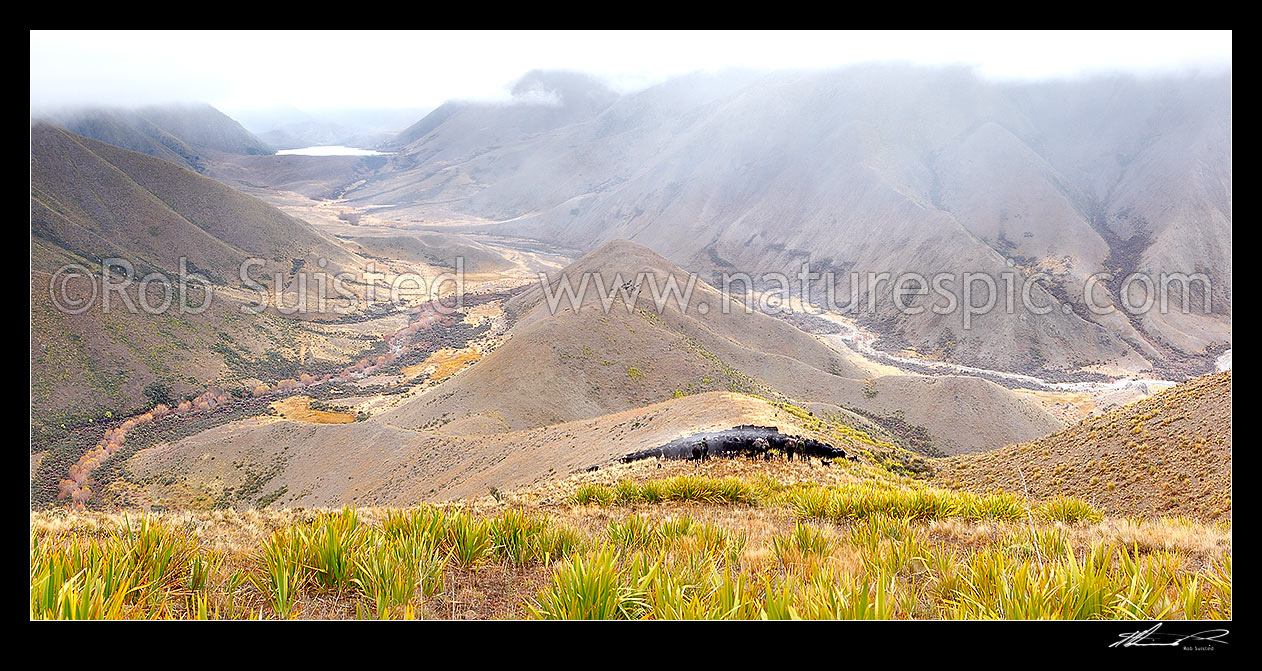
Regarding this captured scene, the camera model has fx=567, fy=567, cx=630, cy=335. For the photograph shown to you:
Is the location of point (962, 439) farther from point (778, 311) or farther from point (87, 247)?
point (87, 247)

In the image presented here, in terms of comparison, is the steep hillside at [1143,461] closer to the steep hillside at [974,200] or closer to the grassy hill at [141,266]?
the steep hillside at [974,200]

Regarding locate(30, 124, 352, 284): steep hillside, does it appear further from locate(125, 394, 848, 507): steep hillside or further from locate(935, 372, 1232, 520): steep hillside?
locate(935, 372, 1232, 520): steep hillside
